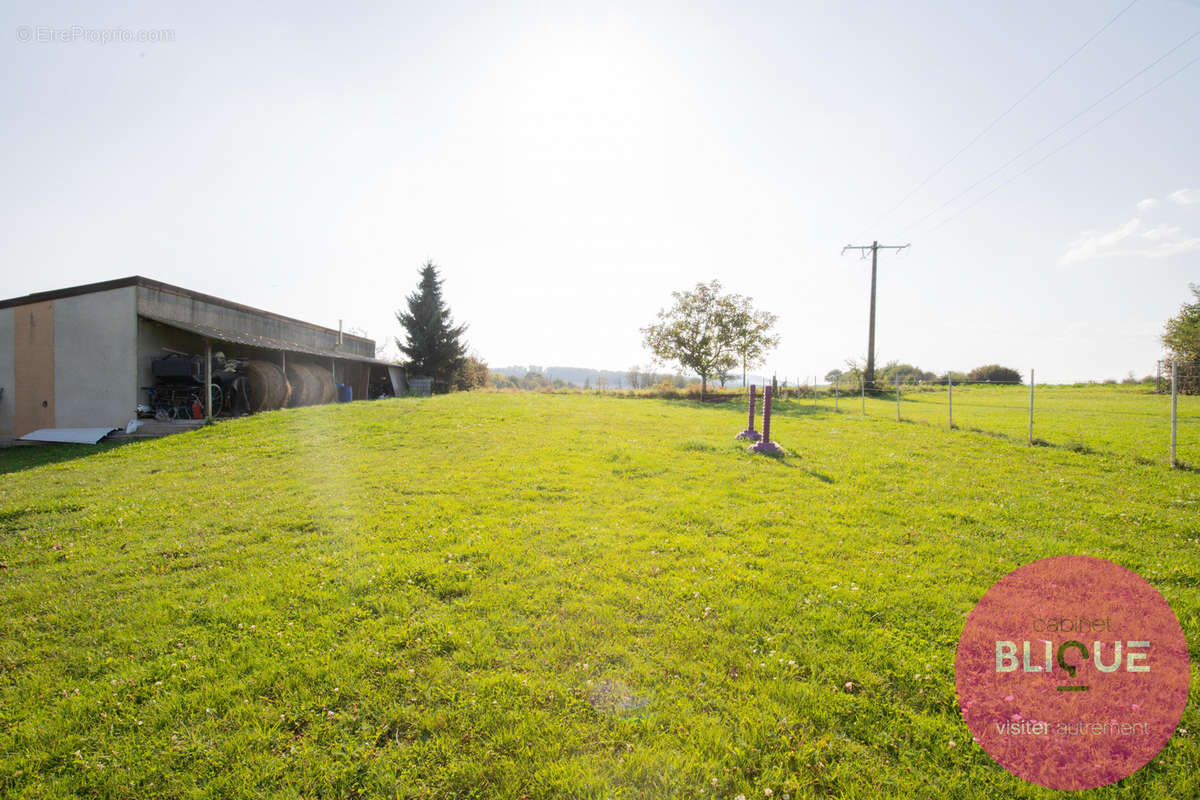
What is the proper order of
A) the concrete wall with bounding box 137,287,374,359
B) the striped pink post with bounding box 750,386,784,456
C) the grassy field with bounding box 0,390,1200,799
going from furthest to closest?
1. the concrete wall with bounding box 137,287,374,359
2. the striped pink post with bounding box 750,386,784,456
3. the grassy field with bounding box 0,390,1200,799

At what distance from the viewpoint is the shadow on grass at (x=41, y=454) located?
13.8m

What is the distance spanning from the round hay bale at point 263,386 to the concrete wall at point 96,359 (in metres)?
4.32

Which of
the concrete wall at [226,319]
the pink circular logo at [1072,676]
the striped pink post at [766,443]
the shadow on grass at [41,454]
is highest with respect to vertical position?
the concrete wall at [226,319]

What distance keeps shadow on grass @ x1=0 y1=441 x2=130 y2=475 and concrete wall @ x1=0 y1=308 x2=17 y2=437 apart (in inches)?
84.8

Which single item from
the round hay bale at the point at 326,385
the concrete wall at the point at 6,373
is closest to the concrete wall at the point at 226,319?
the round hay bale at the point at 326,385

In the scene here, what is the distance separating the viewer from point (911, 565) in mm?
5629

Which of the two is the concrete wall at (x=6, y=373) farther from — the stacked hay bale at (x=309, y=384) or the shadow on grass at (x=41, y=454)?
the stacked hay bale at (x=309, y=384)

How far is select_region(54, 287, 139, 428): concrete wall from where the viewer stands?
1812 centimetres

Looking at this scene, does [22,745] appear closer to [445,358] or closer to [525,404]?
[525,404]

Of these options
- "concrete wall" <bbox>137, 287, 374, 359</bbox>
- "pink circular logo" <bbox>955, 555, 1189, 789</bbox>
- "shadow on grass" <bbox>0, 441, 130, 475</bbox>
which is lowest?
"shadow on grass" <bbox>0, 441, 130, 475</bbox>

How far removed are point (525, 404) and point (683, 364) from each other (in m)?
20.4

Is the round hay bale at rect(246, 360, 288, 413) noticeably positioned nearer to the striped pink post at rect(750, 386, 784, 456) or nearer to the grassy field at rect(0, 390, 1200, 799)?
the grassy field at rect(0, 390, 1200, 799)

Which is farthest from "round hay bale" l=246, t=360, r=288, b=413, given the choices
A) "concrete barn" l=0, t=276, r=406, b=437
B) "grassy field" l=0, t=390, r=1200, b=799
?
"grassy field" l=0, t=390, r=1200, b=799

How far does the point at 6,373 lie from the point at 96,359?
4.74 meters
